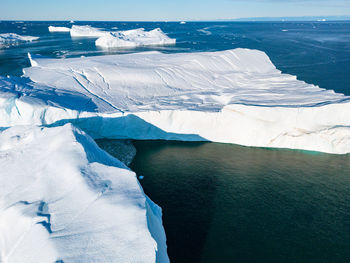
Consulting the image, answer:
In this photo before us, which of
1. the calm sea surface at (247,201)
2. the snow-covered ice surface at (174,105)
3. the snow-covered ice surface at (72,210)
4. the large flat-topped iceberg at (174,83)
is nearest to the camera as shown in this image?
the snow-covered ice surface at (72,210)

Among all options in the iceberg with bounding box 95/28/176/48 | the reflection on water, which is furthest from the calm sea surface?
the iceberg with bounding box 95/28/176/48

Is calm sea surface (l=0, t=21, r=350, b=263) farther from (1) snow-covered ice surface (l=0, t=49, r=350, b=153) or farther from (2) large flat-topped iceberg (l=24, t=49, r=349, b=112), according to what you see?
(2) large flat-topped iceberg (l=24, t=49, r=349, b=112)

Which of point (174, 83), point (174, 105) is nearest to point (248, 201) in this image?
point (174, 105)

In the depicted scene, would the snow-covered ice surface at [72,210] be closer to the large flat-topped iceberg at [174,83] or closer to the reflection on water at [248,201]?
the reflection on water at [248,201]

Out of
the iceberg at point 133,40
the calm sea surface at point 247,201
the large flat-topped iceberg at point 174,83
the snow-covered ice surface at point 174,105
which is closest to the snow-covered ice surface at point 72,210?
the calm sea surface at point 247,201

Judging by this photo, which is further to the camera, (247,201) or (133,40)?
(133,40)

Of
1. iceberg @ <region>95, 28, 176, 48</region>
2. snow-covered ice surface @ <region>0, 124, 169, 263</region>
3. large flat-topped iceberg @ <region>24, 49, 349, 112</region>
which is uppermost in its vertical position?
iceberg @ <region>95, 28, 176, 48</region>

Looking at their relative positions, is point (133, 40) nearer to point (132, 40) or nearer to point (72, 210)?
point (132, 40)
